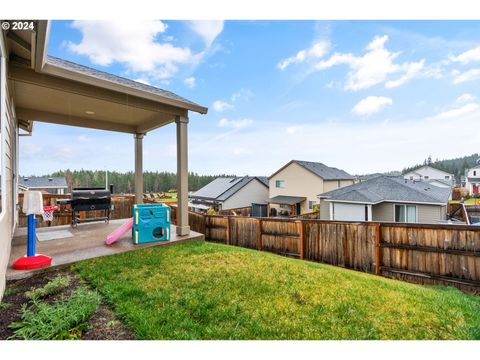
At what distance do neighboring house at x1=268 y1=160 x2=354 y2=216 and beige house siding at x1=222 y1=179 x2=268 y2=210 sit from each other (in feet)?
7.39

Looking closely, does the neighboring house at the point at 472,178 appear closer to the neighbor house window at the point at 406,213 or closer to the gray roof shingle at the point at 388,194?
the gray roof shingle at the point at 388,194

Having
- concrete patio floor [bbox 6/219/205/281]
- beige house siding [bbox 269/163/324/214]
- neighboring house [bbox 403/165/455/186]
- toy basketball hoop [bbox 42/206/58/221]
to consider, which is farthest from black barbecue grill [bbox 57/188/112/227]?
neighboring house [bbox 403/165/455/186]

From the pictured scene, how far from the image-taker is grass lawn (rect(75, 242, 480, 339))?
2109 millimetres

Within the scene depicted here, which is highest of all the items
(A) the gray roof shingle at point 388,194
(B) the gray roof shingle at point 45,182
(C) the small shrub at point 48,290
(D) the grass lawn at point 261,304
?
(B) the gray roof shingle at point 45,182

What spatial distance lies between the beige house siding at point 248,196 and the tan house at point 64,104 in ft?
48.3

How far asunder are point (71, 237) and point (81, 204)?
128 cm

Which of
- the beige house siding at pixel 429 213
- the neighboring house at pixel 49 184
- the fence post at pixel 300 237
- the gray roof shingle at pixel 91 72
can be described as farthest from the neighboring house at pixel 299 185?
the neighboring house at pixel 49 184

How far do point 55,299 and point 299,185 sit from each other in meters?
20.8

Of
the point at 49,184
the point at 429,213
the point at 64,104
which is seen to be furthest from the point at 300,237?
the point at 49,184

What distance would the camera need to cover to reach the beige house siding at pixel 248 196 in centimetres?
2247

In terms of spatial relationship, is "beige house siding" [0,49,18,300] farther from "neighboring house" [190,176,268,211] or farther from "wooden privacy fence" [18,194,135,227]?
"neighboring house" [190,176,268,211]

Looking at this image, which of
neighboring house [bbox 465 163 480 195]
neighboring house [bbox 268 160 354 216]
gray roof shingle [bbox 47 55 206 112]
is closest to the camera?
gray roof shingle [bbox 47 55 206 112]

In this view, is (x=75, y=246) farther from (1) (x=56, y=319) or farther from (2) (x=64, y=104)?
(2) (x=64, y=104)
